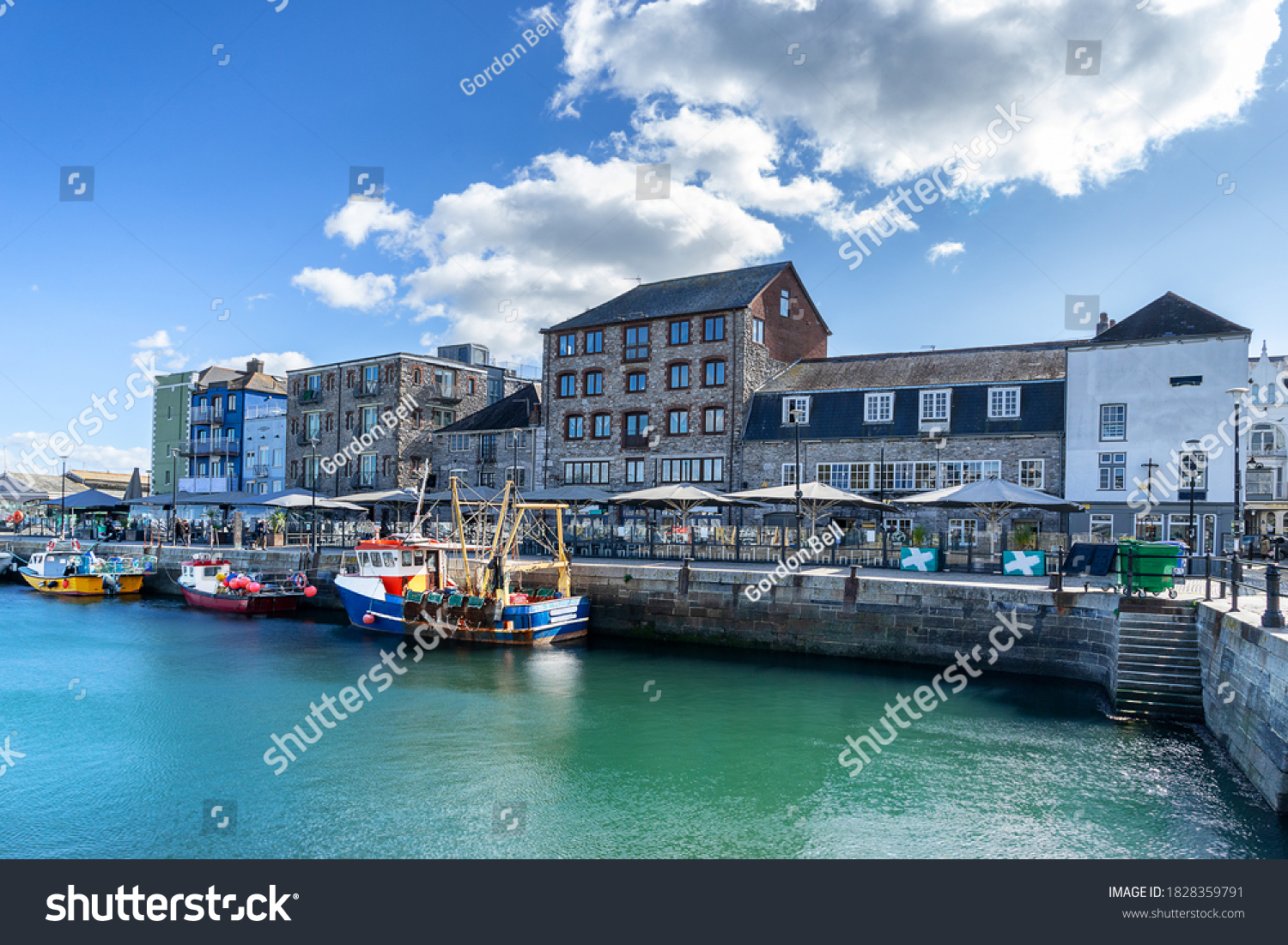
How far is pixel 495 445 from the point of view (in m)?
48.9

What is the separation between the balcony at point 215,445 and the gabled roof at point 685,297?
2821cm

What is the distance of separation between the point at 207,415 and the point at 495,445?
2729cm

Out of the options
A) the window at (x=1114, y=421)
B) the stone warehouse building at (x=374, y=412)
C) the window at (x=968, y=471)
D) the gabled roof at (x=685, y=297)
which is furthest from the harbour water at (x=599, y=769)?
the stone warehouse building at (x=374, y=412)

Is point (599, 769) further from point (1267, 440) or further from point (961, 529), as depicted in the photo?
point (1267, 440)

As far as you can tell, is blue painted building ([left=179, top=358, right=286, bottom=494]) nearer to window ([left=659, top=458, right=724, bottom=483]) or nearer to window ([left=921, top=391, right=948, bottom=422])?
window ([left=659, top=458, right=724, bottom=483])

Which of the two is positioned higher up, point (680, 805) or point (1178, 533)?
point (1178, 533)

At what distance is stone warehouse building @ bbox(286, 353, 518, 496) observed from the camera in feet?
169

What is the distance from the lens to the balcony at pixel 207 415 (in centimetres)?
6206

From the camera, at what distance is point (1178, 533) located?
3225 centimetres

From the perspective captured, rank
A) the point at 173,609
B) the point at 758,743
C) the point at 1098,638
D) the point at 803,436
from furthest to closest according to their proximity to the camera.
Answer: the point at 803,436 → the point at 173,609 → the point at 1098,638 → the point at 758,743

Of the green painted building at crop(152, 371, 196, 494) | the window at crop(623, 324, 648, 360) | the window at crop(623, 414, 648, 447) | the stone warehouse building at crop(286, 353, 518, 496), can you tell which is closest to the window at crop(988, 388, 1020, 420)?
the window at crop(623, 414, 648, 447)
